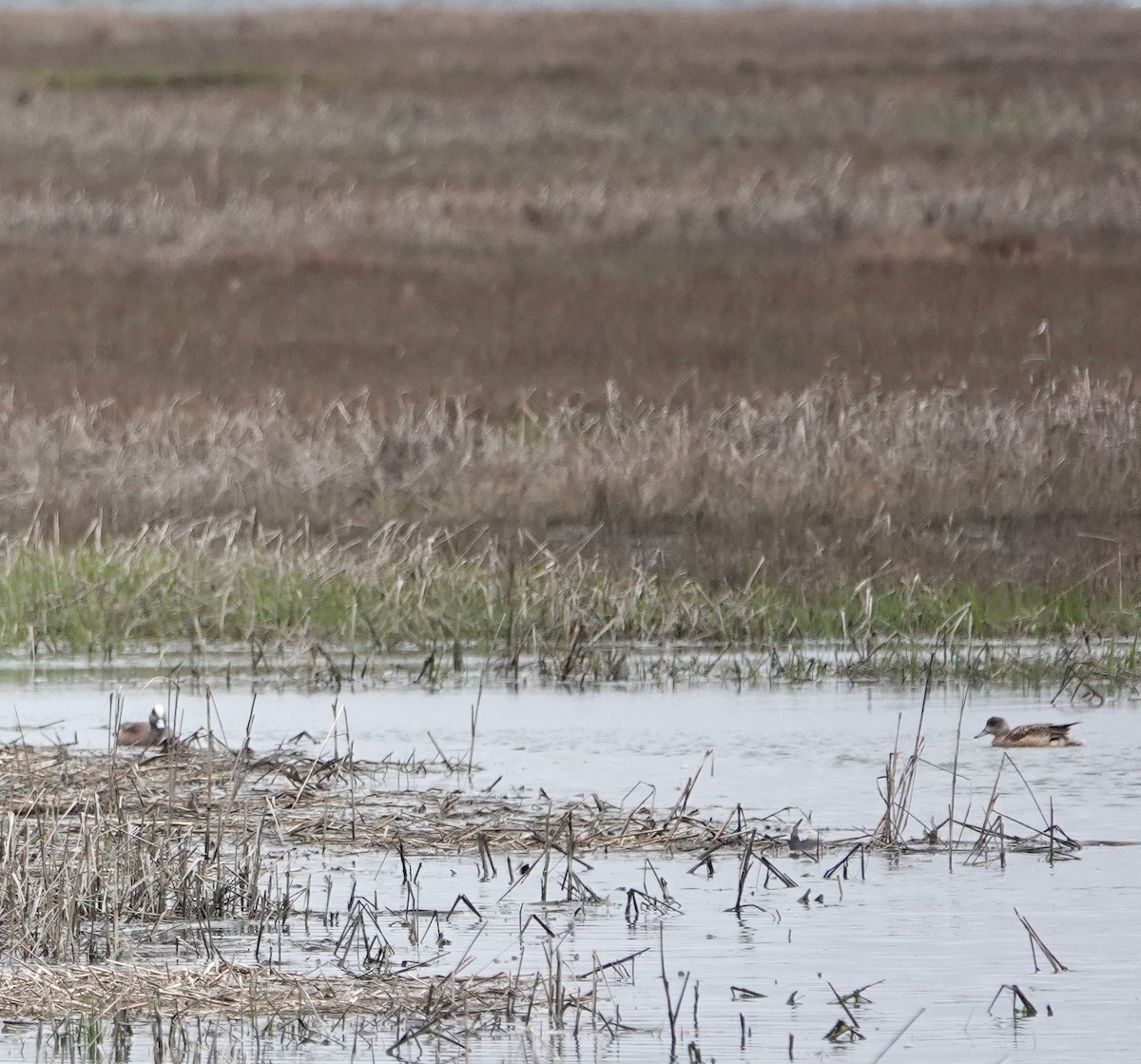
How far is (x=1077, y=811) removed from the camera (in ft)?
34.3

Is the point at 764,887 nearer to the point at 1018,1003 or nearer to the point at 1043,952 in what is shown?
the point at 1043,952

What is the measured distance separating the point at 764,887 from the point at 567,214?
2264 cm

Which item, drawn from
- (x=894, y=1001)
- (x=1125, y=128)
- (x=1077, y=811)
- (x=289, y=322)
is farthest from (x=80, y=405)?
(x=1125, y=128)

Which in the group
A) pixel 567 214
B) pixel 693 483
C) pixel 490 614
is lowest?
pixel 490 614

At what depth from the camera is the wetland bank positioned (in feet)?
25.9

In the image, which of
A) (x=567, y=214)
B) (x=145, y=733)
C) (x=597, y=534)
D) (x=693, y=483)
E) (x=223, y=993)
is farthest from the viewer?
(x=567, y=214)

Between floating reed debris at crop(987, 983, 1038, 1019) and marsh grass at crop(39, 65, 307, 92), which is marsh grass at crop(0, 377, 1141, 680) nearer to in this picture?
floating reed debris at crop(987, 983, 1038, 1019)

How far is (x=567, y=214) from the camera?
3117cm

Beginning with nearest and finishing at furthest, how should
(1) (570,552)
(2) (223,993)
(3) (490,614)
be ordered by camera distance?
1. (2) (223,993)
2. (3) (490,614)
3. (1) (570,552)

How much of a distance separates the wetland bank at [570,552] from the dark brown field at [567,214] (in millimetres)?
109

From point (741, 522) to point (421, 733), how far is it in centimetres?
573

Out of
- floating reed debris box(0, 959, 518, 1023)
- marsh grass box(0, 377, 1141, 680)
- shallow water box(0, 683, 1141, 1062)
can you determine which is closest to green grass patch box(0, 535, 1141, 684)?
marsh grass box(0, 377, 1141, 680)

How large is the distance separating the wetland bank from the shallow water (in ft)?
0.10

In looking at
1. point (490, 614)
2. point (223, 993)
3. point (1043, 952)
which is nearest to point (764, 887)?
point (1043, 952)
